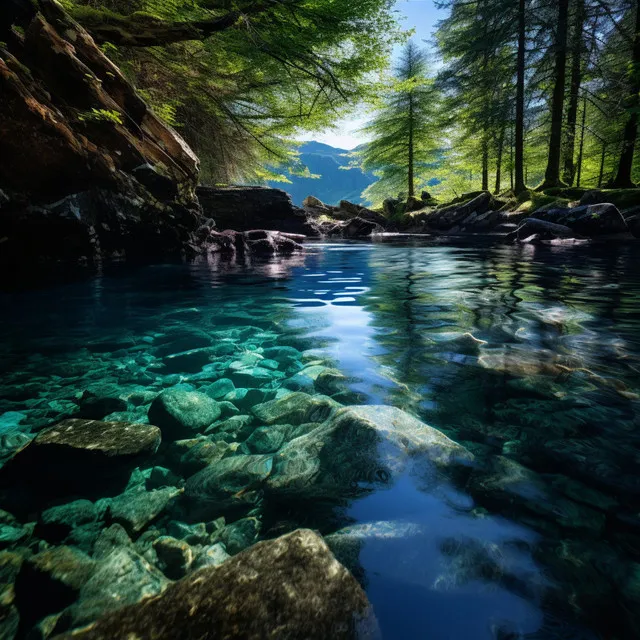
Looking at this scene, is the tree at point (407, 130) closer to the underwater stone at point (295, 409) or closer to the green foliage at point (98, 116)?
the green foliage at point (98, 116)

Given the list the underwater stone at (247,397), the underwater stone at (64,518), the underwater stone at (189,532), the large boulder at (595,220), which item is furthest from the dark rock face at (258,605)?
the large boulder at (595,220)

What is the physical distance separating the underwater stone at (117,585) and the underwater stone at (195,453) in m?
0.48

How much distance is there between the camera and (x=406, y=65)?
89.6 feet

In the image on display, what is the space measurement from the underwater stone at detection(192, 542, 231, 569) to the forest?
8552mm

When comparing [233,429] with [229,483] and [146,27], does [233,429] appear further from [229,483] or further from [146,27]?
[146,27]

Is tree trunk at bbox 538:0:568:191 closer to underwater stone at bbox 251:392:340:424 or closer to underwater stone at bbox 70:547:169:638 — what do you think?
underwater stone at bbox 251:392:340:424

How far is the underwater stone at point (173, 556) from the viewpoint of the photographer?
1.32 m

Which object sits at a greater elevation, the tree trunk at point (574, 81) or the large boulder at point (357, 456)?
the tree trunk at point (574, 81)

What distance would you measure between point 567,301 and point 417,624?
4488 mm

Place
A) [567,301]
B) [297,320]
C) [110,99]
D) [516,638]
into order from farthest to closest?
[110,99] → [567,301] → [297,320] → [516,638]

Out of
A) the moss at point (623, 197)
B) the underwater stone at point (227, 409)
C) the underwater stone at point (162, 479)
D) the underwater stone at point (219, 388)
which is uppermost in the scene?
the moss at point (623, 197)

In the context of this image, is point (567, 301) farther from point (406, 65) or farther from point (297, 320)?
point (406, 65)

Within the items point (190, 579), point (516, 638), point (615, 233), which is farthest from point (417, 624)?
point (615, 233)

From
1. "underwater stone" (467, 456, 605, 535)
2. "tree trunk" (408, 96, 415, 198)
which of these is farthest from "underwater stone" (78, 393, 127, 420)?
"tree trunk" (408, 96, 415, 198)
